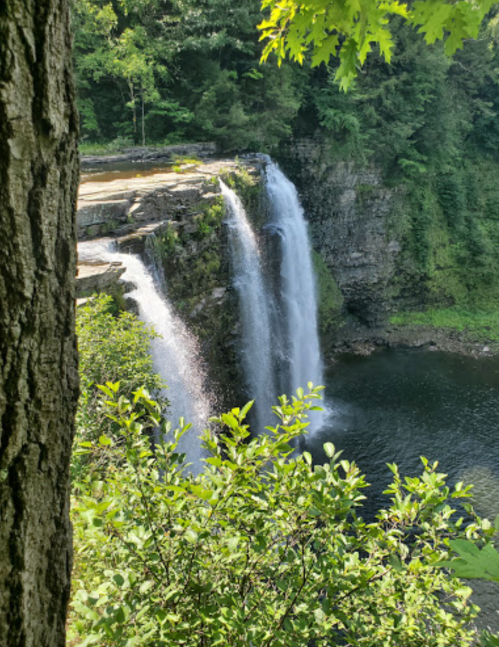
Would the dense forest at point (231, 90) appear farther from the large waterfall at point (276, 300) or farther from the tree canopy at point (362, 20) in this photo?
the tree canopy at point (362, 20)

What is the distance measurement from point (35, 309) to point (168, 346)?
570 cm

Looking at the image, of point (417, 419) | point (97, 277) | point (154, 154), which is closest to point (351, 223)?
point (154, 154)

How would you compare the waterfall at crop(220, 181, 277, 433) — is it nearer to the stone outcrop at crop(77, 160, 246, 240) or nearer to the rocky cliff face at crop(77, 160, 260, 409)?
the rocky cliff face at crop(77, 160, 260, 409)

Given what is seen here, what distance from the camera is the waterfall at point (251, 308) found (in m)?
10.4

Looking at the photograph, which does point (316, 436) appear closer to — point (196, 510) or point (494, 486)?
point (494, 486)

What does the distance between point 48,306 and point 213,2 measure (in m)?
15.4

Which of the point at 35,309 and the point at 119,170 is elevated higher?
the point at 119,170

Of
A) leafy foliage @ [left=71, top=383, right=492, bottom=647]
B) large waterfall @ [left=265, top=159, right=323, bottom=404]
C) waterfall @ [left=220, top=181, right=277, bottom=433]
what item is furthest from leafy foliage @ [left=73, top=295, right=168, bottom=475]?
large waterfall @ [left=265, top=159, right=323, bottom=404]

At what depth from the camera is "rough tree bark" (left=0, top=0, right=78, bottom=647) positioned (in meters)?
1.04

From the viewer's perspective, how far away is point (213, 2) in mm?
13117

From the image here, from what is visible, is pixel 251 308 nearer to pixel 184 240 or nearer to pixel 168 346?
pixel 184 240

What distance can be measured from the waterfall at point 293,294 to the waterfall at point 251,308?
1150mm

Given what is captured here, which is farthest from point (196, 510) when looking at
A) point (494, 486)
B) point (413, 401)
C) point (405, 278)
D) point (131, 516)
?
point (405, 278)

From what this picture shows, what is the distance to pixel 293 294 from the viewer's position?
13867 millimetres
